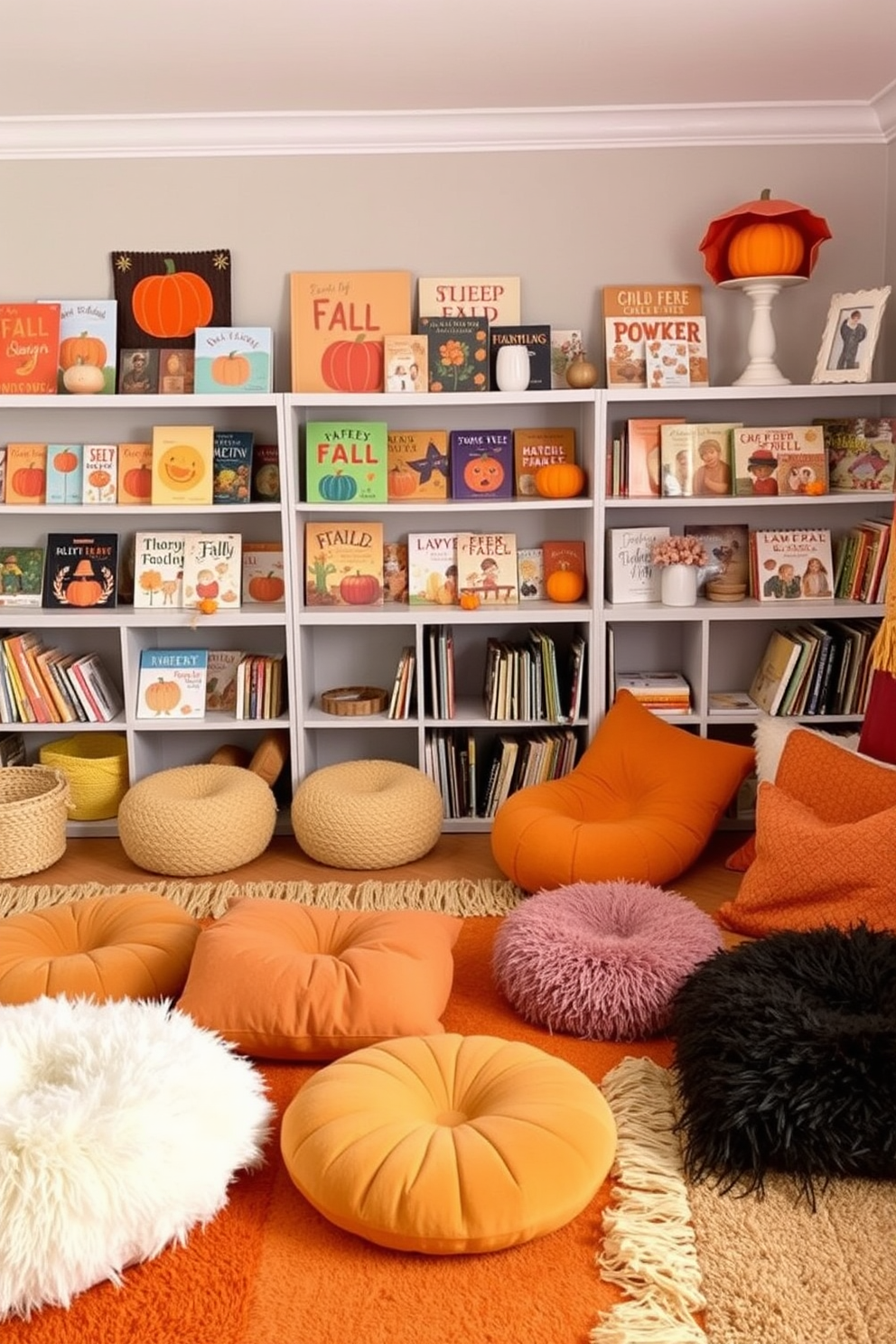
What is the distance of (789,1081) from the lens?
2221 mm

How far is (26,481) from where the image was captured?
4195 millimetres

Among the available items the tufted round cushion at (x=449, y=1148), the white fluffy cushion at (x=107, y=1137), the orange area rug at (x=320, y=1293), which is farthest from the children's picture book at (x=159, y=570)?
the orange area rug at (x=320, y=1293)

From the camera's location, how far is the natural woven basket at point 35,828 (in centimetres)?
374

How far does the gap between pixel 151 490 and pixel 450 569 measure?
3.17ft

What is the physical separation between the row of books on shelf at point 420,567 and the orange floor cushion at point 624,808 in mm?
547

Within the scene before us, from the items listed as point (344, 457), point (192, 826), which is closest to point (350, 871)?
point (192, 826)

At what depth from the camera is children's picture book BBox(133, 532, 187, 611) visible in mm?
4156

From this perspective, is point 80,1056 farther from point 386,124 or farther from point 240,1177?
point 386,124

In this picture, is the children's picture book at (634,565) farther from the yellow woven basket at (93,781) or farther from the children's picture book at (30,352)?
the children's picture book at (30,352)

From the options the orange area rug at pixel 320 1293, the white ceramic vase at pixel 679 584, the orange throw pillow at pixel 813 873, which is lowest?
the orange area rug at pixel 320 1293

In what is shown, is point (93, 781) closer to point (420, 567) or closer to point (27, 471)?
point (27, 471)

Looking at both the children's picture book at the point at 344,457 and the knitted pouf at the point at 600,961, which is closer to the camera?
the knitted pouf at the point at 600,961

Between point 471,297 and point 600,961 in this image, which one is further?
point 471,297

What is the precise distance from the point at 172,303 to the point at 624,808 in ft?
6.88
